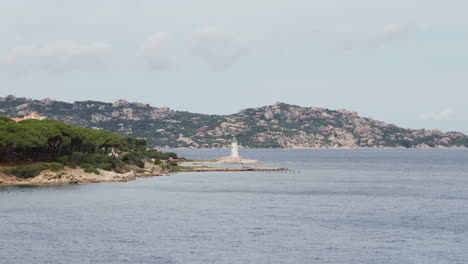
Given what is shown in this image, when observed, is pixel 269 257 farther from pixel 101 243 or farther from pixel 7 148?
pixel 7 148

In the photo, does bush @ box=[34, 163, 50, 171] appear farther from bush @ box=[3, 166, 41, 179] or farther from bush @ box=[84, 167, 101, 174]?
bush @ box=[84, 167, 101, 174]

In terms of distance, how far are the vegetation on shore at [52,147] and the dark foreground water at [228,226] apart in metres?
12.1

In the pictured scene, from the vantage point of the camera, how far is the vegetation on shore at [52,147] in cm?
11931

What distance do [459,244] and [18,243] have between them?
4541 cm

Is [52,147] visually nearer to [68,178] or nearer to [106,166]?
[68,178]

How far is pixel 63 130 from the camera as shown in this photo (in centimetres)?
13538

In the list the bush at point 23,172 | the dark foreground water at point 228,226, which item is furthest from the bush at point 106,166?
the dark foreground water at point 228,226

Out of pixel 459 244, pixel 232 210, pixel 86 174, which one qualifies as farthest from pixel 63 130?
pixel 459 244

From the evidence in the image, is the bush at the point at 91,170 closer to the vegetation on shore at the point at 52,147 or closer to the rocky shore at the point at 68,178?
the vegetation on shore at the point at 52,147

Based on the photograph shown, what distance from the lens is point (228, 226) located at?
68938mm

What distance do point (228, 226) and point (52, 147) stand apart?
78047 mm

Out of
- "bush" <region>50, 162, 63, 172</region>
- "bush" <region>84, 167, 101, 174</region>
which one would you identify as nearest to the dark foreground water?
"bush" <region>50, 162, 63, 172</region>

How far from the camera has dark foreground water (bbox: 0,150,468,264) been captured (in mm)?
53094

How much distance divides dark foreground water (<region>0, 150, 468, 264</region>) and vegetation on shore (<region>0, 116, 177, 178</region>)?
12.1 metres
